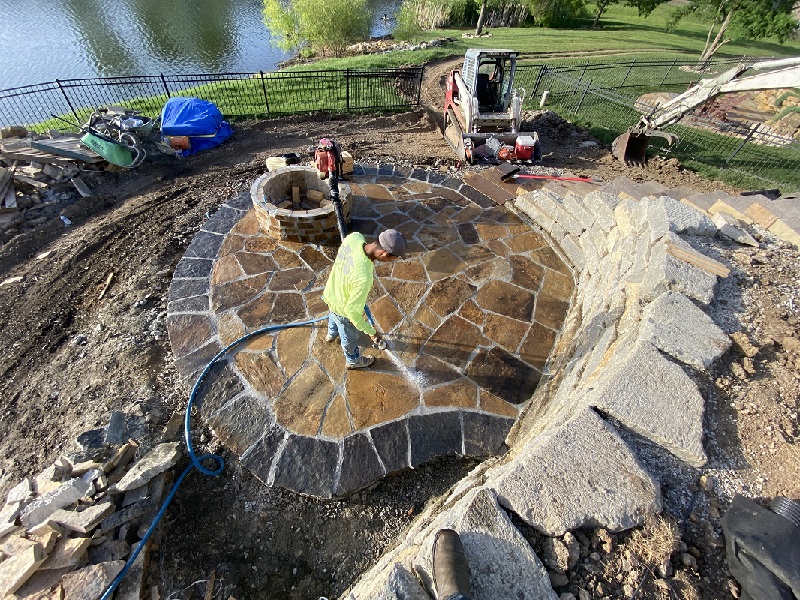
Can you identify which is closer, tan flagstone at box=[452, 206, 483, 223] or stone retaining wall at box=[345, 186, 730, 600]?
stone retaining wall at box=[345, 186, 730, 600]

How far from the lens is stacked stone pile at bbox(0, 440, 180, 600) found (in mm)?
2768

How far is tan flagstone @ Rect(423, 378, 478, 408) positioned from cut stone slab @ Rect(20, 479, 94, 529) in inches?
123

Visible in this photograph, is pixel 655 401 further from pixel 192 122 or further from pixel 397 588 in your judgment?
pixel 192 122

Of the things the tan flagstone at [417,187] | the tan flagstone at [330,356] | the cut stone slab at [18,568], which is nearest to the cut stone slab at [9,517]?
the cut stone slab at [18,568]

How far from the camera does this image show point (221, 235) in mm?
6160

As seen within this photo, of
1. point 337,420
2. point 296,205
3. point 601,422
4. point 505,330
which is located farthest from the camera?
point 296,205

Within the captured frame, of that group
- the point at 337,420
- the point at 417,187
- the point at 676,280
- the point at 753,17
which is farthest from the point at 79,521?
the point at 753,17

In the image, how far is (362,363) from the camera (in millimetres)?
4391

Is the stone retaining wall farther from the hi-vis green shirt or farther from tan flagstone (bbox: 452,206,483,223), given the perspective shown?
tan flagstone (bbox: 452,206,483,223)

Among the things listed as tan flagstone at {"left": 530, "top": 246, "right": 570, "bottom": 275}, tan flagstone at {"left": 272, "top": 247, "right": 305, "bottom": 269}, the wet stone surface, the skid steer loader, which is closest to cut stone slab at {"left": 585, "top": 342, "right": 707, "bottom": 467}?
the wet stone surface

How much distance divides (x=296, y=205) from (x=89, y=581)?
17.1 feet

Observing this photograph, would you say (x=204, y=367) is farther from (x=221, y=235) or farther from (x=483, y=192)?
(x=483, y=192)

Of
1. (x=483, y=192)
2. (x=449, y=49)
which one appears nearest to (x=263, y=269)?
(x=483, y=192)

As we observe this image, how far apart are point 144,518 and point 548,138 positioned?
39.8ft
